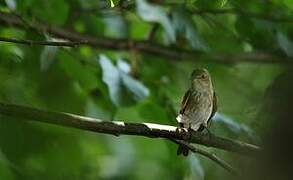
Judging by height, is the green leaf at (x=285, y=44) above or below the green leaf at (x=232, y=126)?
below

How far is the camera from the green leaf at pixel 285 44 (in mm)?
4066

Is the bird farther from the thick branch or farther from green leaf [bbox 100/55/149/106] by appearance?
green leaf [bbox 100/55/149/106]

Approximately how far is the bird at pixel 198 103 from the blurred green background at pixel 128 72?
146 mm

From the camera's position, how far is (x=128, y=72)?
3.80 m

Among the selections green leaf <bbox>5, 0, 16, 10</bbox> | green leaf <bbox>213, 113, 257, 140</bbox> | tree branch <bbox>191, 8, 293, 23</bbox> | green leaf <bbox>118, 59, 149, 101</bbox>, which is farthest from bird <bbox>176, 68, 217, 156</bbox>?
tree branch <bbox>191, 8, 293, 23</bbox>

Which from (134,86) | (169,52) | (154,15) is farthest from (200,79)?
(169,52)

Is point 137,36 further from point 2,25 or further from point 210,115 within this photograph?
point 210,115

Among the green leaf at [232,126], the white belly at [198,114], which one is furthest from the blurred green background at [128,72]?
the white belly at [198,114]

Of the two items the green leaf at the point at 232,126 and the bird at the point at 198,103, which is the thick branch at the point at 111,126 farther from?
the green leaf at the point at 232,126

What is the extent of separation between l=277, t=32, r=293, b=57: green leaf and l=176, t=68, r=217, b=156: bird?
132 cm

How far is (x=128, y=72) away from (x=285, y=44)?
84 centimetres

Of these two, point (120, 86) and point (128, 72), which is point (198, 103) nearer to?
point (120, 86)

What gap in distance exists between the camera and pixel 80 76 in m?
3.61

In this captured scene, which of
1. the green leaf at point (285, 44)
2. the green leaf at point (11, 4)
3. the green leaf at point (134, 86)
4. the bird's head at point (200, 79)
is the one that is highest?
the bird's head at point (200, 79)
